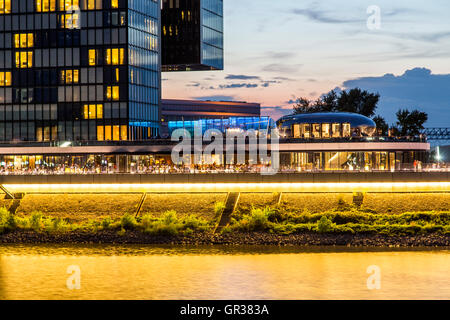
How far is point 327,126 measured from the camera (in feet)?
360

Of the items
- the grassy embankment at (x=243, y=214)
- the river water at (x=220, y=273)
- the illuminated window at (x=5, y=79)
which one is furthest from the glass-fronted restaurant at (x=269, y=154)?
the river water at (x=220, y=273)

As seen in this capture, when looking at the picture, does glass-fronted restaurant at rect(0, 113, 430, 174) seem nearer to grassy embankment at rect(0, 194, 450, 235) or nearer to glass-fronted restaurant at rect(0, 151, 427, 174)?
glass-fronted restaurant at rect(0, 151, 427, 174)

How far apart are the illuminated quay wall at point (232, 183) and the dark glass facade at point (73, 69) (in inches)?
2181

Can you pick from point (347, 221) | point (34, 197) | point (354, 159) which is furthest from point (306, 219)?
point (354, 159)

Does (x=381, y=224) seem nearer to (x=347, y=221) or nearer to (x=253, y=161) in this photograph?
(x=347, y=221)

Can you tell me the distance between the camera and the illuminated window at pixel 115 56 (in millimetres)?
129375

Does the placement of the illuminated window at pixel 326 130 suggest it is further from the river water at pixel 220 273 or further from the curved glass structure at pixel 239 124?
the river water at pixel 220 273

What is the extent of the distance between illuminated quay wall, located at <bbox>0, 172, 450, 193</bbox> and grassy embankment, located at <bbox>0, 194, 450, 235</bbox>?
935mm

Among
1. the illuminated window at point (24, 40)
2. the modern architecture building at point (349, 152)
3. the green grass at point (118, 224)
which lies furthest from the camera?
the illuminated window at point (24, 40)

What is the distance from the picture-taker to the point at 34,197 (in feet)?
250

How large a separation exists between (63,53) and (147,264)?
82.9 meters

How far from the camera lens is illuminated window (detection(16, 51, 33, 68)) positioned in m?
132

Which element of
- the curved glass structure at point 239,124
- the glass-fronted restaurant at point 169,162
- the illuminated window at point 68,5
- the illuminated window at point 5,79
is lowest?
the glass-fronted restaurant at point 169,162

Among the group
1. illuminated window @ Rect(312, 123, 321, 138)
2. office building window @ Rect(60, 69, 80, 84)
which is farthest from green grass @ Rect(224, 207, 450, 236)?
office building window @ Rect(60, 69, 80, 84)
